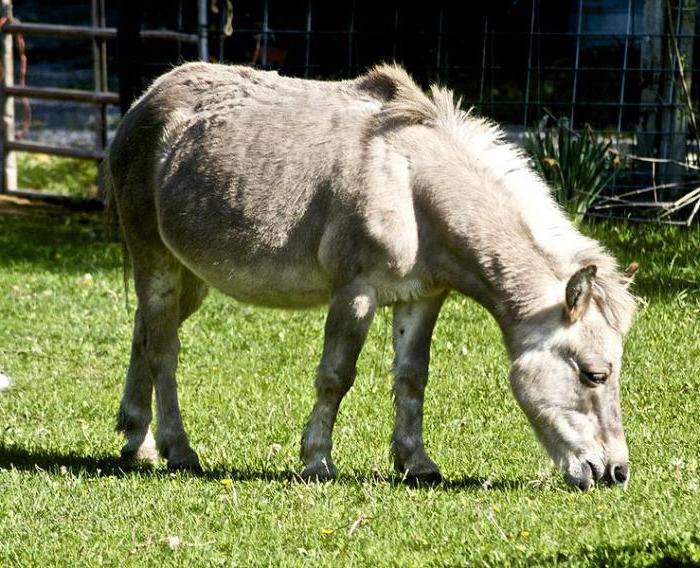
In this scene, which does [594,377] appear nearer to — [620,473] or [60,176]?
[620,473]

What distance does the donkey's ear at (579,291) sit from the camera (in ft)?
18.1

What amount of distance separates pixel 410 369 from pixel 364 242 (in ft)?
2.76

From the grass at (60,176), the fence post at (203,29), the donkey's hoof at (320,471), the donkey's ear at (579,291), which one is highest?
the fence post at (203,29)

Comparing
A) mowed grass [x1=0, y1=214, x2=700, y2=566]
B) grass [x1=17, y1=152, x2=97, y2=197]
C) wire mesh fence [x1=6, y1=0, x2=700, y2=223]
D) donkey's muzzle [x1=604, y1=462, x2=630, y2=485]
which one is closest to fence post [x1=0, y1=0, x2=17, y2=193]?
grass [x1=17, y1=152, x2=97, y2=197]

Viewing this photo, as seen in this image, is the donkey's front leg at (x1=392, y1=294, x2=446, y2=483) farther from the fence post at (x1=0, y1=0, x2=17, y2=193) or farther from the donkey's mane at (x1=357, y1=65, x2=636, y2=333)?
the fence post at (x1=0, y1=0, x2=17, y2=193)

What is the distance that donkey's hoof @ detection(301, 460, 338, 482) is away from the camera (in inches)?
243

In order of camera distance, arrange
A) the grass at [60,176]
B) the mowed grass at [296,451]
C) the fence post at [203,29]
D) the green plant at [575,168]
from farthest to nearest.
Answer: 1. the grass at [60,176]
2. the fence post at [203,29]
3. the green plant at [575,168]
4. the mowed grass at [296,451]

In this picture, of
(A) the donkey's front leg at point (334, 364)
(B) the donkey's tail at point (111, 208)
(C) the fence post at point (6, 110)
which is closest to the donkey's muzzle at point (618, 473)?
(A) the donkey's front leg at point (334, 364)

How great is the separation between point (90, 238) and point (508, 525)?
926 centimetres

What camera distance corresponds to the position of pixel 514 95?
19422 millimetres

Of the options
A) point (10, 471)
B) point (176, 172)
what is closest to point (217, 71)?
point (176, 172)

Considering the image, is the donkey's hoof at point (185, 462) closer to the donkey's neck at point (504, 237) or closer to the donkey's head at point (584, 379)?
the donkey's neck at point (504, 237)

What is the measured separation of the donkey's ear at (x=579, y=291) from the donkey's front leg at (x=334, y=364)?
3.29 ft

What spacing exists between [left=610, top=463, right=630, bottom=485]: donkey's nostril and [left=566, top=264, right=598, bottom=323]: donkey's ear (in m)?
0.69
